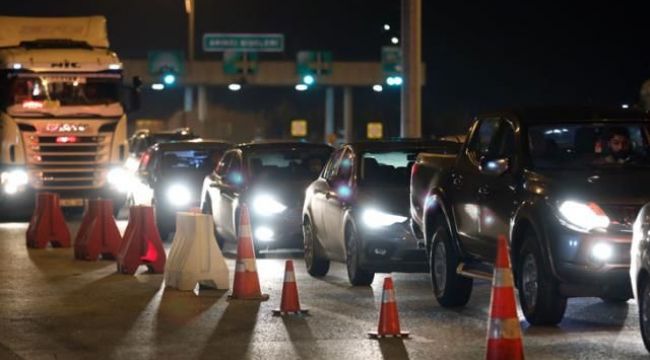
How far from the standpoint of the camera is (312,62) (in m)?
57.2

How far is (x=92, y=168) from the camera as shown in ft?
95.3

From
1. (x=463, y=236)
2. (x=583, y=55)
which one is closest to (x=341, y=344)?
(x=463, y=236)

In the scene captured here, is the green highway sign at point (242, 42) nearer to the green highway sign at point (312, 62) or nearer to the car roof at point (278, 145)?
the green highway sign at point (312, 62)

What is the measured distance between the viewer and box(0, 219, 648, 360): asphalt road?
36.9ft

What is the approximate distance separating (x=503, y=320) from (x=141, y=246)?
877cm

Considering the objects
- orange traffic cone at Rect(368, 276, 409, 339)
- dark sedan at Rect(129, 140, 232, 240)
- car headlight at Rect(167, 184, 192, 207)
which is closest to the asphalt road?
orange traffic cone at Rect(368, 276, 409, 339)

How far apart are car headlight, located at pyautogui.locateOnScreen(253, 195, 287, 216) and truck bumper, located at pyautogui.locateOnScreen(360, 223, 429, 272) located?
3.76 meters

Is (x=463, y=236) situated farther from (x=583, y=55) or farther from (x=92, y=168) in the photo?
(x=583, y=55)

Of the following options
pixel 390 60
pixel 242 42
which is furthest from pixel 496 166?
pixel 242 42

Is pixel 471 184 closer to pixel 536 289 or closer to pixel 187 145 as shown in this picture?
pixel 536 289

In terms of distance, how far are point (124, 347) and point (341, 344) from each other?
1.65 m

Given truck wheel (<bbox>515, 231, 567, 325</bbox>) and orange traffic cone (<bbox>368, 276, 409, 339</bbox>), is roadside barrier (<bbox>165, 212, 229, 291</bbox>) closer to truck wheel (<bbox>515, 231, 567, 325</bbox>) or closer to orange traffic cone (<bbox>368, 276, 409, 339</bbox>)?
orange traffic cone (<bbox>368, 276, 409, 339</bbox>)

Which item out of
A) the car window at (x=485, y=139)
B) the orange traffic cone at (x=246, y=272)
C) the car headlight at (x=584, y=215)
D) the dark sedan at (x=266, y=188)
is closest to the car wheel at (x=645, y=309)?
the car headlight at (x=584, y=215)

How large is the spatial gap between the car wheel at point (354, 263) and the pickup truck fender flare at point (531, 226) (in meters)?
3.43
